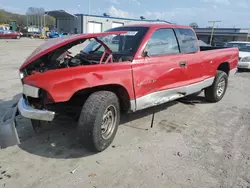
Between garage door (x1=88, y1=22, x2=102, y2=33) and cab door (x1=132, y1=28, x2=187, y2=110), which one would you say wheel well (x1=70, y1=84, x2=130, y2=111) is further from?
garage door (x1=88, y1=22, x2=102, y2=33)

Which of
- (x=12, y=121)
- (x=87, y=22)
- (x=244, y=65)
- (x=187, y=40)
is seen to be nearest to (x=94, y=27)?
(x=87, y=22)

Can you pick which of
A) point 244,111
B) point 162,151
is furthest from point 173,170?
point 244,111

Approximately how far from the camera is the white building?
141 ft

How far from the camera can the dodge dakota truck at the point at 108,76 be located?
282cm

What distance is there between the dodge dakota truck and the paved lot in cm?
34

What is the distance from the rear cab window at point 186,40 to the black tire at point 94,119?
86.3 inches

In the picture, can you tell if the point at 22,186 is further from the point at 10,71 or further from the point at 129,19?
the point at 129,19

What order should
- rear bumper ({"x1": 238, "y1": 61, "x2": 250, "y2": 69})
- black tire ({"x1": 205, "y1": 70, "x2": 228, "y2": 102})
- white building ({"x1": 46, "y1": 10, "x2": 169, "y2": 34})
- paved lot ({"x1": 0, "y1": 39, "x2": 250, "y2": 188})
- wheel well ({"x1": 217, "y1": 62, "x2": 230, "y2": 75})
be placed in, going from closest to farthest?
paved lot ({"x1": 0, "y1": 39, "x2": 250, "y2": 188}) < black tire ({"x1": 205, "y1": 70, "x2": 228, "y2": 102}) < wheel well ({"x1": 217, "y1": 62, "x2": 230, "y2": 75}) < rear bumper ({"x1": 238, "y1": 61, "x2": 250, "y2": 69}) < white building ({"x1": 46, "y1": 10, "x2": 169, "y2": 34})

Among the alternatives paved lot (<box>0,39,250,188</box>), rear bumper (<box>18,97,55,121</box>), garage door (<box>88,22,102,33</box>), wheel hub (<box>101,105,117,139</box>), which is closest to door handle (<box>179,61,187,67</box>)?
paved lot (<box>0,39,250,188</box>)

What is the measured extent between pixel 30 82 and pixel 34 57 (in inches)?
18.4

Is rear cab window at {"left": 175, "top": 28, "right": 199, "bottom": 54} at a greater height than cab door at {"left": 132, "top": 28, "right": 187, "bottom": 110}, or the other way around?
rear cab window at {"left": 175, "top": 28, "right": 199, "bottom": 54}

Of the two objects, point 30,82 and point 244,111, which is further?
point 244,111

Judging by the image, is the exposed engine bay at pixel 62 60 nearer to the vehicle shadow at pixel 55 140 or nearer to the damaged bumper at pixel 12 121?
the damaged bumper at pixel 12 121

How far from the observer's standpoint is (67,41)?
10.1 feet
